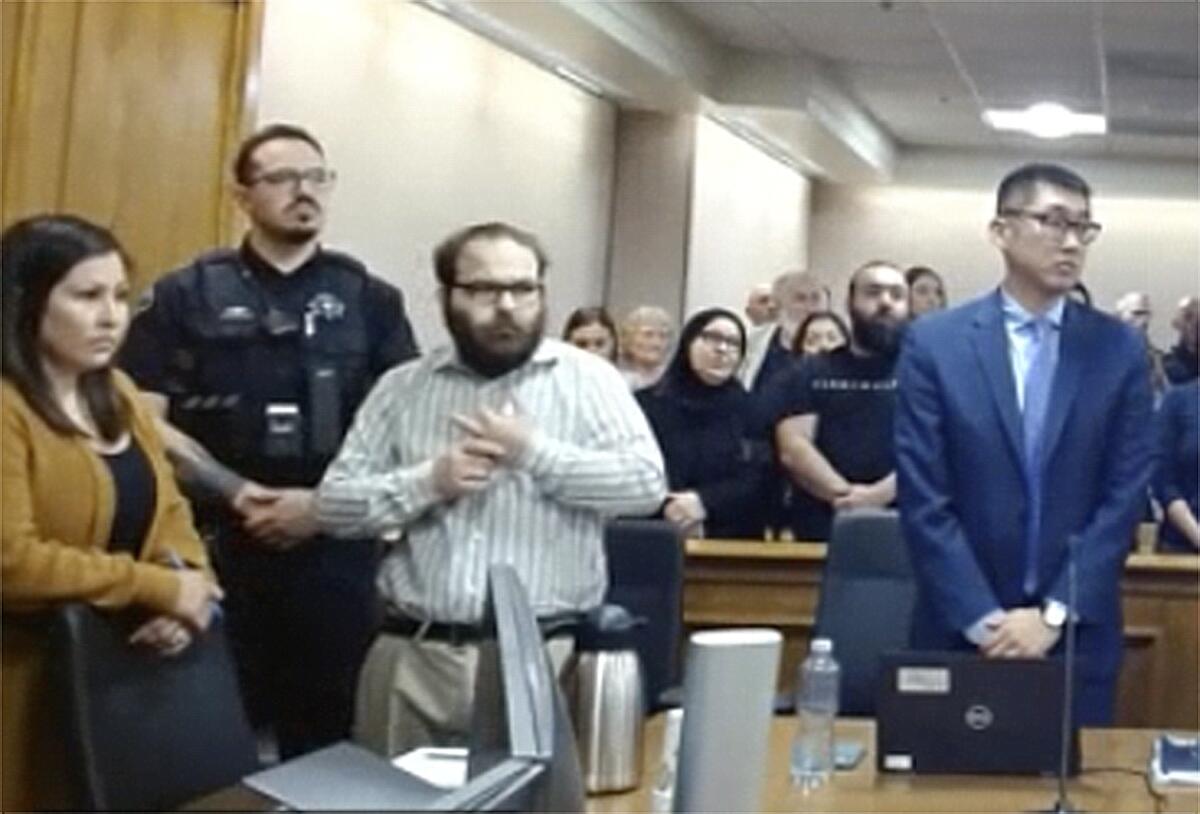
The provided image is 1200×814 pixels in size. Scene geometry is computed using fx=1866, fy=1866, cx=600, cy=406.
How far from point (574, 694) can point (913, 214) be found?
11856 millimetres

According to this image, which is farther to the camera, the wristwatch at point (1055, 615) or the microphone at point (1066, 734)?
the wristwatch at point (1055, 615)

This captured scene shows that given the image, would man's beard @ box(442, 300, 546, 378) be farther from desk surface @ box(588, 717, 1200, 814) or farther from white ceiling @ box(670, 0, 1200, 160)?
white ceiling @ box(670, 0, 1200, 160)

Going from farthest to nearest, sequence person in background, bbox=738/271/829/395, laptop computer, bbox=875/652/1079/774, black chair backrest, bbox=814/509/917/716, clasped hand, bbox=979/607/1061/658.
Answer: person in background, bbox=738/271/829/395 < black chair backrest, bbox=814/509/917/716 < clasped hand, bbox=979/607/1061/658 < laptop computer, bbox=875/652/1079/774

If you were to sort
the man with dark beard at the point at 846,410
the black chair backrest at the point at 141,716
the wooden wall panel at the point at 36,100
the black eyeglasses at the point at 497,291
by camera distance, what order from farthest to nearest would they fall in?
the man with dark beard at the point at 846,410
the wooden wall panel at the point at 36,100
the black eyeglasses at the point at 497,291
the black chair backrest at the point at 141,716

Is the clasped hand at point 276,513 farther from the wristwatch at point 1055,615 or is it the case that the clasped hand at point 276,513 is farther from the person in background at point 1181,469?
the person in background at point 1181,469

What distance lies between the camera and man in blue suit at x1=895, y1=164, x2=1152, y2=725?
3133 mm

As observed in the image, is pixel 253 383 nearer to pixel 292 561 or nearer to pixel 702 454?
pixel 292 561

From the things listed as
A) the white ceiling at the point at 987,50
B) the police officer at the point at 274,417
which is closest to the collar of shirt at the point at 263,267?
the police officer at the point at 274,417

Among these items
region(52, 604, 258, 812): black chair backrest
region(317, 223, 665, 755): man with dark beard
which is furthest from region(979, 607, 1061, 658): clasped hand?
region(52, 604, 258, 812): black chair backrest

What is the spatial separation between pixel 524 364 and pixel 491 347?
0.23 ft

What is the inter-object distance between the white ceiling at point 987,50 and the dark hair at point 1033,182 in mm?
4824

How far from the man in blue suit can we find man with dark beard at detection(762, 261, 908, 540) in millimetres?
1740

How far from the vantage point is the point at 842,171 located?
12812 mm

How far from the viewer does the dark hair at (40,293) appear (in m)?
2.72
